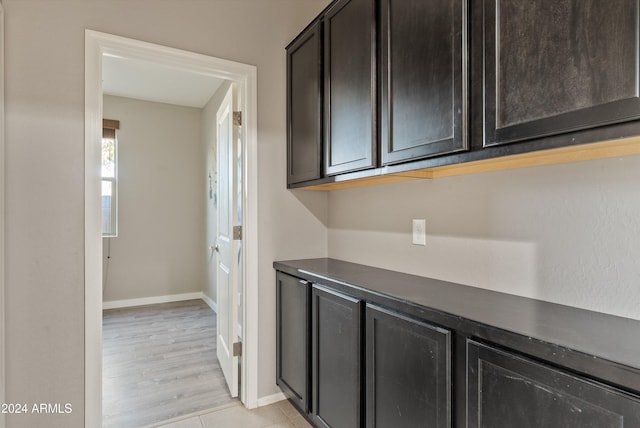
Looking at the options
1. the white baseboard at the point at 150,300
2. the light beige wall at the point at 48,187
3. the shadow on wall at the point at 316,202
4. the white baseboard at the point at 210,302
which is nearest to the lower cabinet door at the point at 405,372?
the shadow on wall at the point at 316,202

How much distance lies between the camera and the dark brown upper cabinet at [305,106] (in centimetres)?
196

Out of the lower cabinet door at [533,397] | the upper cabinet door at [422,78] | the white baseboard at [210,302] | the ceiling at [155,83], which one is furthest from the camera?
the white baseboard at [210,302]

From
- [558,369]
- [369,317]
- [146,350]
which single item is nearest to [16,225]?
[369,317]

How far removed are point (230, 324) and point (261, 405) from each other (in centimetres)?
55

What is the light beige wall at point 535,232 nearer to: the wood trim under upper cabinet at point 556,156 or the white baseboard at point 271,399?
the wood trim under upper cabinet at point 556,156

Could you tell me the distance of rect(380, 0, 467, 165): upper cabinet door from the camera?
1.16 meters

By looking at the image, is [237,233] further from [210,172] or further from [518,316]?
[210,172]

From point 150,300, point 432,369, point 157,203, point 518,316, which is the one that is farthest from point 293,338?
point 157,203

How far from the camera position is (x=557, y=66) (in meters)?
0.91

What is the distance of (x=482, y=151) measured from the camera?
110cm

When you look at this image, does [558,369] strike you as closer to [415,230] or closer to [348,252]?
[415,230]

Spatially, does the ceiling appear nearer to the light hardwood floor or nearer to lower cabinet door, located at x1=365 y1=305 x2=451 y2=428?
the light hardwood floor

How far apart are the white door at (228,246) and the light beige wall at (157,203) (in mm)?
2258

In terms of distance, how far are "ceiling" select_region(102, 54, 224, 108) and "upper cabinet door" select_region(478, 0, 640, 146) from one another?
2.96m
